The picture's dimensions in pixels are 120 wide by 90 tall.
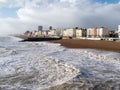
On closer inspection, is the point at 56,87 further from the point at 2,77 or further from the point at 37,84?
the point at 2,77

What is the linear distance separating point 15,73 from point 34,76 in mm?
1436

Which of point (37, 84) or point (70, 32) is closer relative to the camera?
point (37, 84)

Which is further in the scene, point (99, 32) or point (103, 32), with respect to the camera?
point (99, 32)

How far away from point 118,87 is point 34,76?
436 cm

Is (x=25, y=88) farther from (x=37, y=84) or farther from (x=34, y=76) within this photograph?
Answer: (x=34, y=76)

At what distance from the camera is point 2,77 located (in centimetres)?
1145

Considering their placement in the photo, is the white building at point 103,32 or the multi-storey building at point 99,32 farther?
the multi-storey building at point 99,32

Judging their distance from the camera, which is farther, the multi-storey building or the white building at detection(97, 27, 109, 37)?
the multi-storey building

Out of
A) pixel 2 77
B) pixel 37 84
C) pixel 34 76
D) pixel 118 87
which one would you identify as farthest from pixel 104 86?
pixel 2 77

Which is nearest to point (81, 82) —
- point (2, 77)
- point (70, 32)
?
point (2, 77)

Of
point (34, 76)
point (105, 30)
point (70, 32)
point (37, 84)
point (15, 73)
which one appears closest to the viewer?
point (37, 84)

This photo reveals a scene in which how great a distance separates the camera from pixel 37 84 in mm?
9875

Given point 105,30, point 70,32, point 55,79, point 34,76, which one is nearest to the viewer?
point 55,79

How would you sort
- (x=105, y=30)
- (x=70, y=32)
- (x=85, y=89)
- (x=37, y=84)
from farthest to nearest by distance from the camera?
(x=70, y=32)
(x=105, y=30)
(x=37, y=84)
(x=85, y=89)
